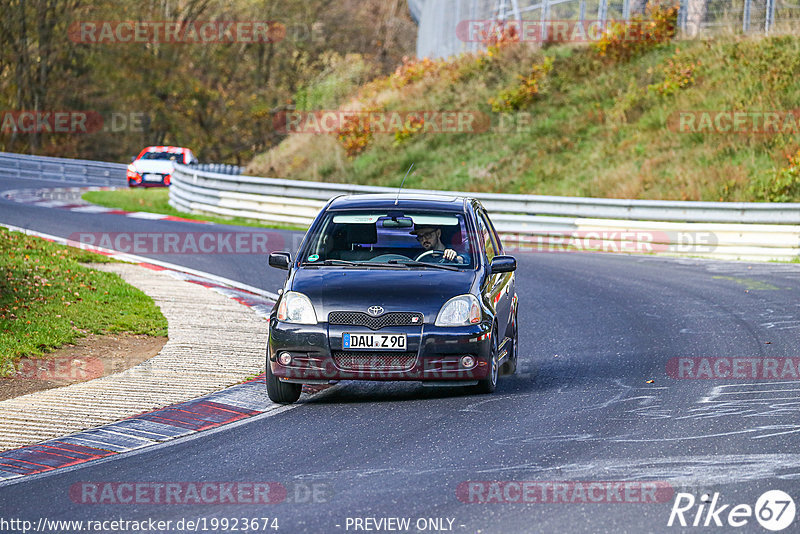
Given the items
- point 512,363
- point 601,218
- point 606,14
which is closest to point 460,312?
point 512,363

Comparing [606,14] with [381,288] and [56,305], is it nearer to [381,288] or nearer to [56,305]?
[56,305]

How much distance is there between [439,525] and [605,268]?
13.8 m

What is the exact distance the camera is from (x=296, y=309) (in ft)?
29.7

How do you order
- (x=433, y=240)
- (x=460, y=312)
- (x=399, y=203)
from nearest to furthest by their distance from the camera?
(x=460, y=312), (x=433, y=240), (x=399, y=203)

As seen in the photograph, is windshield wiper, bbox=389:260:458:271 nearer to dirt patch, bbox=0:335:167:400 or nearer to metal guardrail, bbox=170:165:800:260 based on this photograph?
dirt patch, bbox=0:335:167:400

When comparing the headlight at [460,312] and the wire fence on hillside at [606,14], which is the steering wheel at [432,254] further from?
the wire fence on hillside at [606,14]

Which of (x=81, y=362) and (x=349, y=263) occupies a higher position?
(x=349, y=263)

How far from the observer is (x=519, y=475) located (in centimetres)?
663

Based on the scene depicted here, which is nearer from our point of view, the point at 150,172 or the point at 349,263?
the point at 349,263

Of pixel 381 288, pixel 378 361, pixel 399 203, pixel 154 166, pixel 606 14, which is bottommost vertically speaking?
pixel 378 361

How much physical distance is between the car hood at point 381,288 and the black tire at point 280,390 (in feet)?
2.22

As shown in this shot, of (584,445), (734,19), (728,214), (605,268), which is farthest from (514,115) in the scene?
(584,445)

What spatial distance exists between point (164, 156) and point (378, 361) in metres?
33.9

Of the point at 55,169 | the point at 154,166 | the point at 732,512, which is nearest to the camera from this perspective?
the point at 732,512
